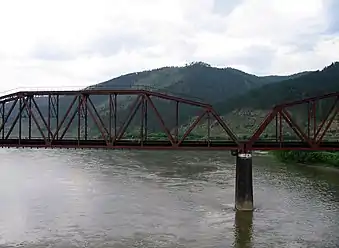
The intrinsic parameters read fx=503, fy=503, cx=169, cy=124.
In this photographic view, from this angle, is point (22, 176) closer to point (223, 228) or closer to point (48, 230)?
point (48, 230)

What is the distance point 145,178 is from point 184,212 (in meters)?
19.9

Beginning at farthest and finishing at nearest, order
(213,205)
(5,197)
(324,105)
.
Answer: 1. (324,105)
2. (5,197)
3. (213,205)

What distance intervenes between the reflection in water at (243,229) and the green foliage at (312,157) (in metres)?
36.1

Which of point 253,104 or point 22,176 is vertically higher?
point 253,104

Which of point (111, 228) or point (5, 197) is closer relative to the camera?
point (111, 228)

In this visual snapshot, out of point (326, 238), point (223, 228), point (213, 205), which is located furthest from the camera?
point (213, 205)

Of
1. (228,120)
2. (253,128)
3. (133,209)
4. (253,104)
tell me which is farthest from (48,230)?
(253,104)

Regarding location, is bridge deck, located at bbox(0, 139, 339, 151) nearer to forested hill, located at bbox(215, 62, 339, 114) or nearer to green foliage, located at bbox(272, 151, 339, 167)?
green foliage, located at bbox(272, 151, 339, 167)

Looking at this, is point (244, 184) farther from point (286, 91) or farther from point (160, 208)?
point (286, 91)

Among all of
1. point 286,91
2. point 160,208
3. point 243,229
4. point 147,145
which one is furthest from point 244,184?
point 286,91

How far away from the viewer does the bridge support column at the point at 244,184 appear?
4000cm

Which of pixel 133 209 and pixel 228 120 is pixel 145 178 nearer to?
pixel 133 209

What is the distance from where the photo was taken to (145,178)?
58.7 metres

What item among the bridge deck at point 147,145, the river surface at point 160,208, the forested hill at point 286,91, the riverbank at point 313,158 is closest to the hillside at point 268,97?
the forested hill at point 286,91
